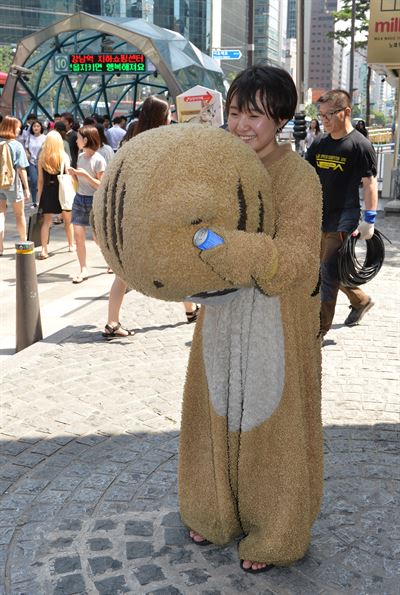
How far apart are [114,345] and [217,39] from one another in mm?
107681

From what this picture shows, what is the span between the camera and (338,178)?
214 inches

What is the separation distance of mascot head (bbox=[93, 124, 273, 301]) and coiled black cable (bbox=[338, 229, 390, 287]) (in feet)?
10.9

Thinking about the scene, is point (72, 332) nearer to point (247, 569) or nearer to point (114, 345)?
point (114, 345)

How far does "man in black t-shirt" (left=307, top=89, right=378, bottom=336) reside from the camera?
5355 millimetres

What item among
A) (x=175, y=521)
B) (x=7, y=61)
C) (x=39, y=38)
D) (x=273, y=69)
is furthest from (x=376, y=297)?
(x=7, y=61)

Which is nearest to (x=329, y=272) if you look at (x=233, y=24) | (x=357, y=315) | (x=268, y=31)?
(x=357, y=315)

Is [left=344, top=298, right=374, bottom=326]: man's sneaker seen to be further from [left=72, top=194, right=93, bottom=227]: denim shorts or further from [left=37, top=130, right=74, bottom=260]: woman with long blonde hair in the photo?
[left=37, top=130, right=74, bottom=260]: woman with long blonde hair

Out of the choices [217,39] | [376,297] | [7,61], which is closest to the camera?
[376,297]

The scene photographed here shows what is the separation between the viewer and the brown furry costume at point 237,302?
84.1 inches

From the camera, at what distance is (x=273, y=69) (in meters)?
2.40

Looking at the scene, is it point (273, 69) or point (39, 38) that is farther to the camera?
point (39, 38)

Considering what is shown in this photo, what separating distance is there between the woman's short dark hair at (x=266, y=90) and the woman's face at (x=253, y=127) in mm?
18

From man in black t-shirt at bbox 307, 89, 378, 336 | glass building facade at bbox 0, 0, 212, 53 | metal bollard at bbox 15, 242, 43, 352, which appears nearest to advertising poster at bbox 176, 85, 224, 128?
man in black t-shirt at bbox 307, 89, 378, 336

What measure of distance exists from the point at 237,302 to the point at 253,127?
0.62m
